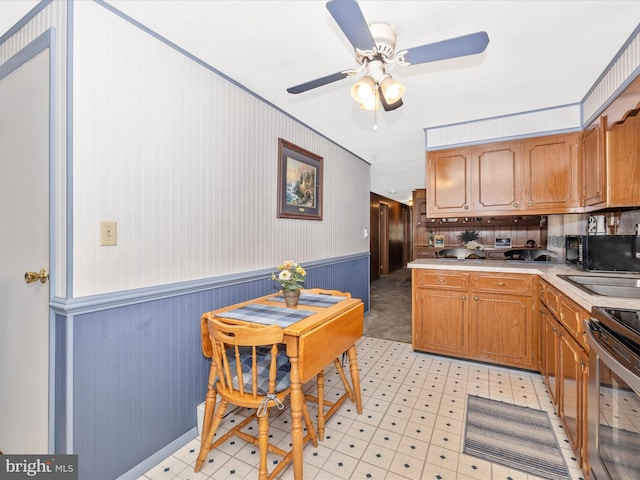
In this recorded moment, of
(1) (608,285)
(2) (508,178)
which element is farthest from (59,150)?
(2) (508,178)

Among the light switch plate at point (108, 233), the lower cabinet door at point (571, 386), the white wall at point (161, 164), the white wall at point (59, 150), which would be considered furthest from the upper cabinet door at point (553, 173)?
the white wall at point (59, 150)

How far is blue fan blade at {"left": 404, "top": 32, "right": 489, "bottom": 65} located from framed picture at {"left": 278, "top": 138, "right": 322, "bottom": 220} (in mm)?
1470

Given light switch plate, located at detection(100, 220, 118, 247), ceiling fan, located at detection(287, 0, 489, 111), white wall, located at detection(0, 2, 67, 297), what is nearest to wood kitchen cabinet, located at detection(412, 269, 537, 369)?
ceiling fan, located at detection(287, 0, 489, 111)

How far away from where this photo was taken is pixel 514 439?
1.74 m

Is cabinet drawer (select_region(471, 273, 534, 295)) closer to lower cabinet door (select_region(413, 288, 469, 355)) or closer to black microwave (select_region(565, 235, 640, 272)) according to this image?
lower cabinet door (select_region(413, 288, 469, 355))

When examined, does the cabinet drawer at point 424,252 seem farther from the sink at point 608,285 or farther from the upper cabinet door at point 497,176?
the sink at point 608,285

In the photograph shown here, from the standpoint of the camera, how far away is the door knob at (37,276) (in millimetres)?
1399

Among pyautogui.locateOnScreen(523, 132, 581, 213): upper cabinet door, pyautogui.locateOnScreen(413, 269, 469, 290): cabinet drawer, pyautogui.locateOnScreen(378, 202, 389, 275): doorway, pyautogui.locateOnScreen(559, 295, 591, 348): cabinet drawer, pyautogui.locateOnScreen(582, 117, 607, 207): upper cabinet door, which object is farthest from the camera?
pyautogui.locateOnScreen(378, 202, 389, 275): doorway

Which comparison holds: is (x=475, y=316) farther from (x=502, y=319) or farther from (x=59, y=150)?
(x=59, y=150)

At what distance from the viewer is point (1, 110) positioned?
5.53 feet

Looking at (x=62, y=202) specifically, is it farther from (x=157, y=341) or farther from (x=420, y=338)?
(x=420, y=338)

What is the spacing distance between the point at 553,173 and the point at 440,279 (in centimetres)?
138

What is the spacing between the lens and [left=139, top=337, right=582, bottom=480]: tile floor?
1518 millimetres

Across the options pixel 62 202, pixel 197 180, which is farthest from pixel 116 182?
pixel 197 180
